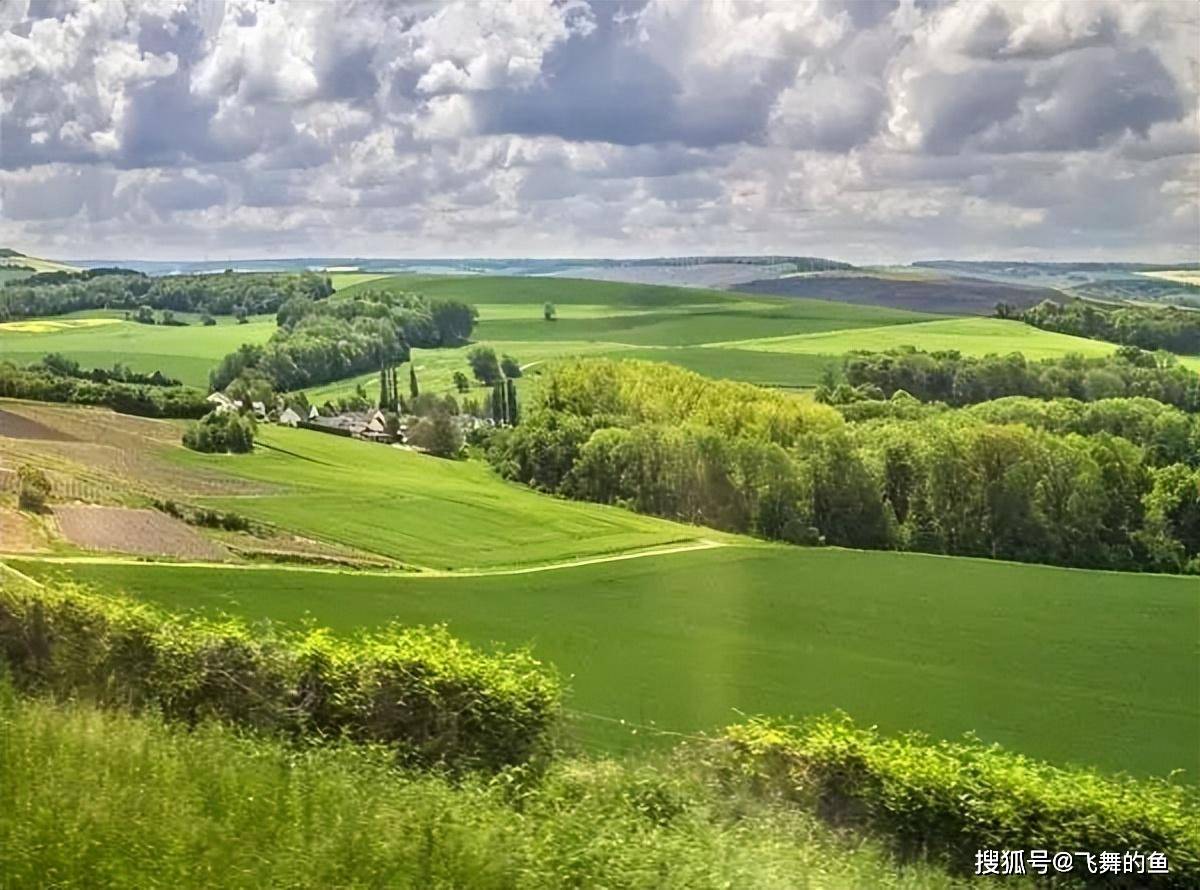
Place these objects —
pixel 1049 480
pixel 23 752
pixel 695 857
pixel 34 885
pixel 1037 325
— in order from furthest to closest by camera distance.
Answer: pixel 1037 325, pixel 1049 480, pixel 23 752, pixel 695 857, pixel 34 885

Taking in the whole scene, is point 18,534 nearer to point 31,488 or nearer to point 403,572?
point 31,488

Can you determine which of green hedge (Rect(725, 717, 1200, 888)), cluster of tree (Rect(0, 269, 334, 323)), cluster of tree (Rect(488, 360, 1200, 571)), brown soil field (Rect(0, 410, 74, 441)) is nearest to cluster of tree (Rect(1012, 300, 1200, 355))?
cluster of tree (Rect(488, 360, 1200, 571))

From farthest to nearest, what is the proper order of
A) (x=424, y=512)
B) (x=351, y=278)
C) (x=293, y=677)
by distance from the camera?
1. (x=351, y=278)
2. (x=424, y=512)
3. (x=293, y=677)

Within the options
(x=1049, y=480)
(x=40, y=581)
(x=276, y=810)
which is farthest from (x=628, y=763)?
(x=40, y=581)

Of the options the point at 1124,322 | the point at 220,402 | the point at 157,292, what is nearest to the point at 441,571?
the point at 220,402

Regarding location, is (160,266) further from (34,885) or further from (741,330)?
(34,885)
